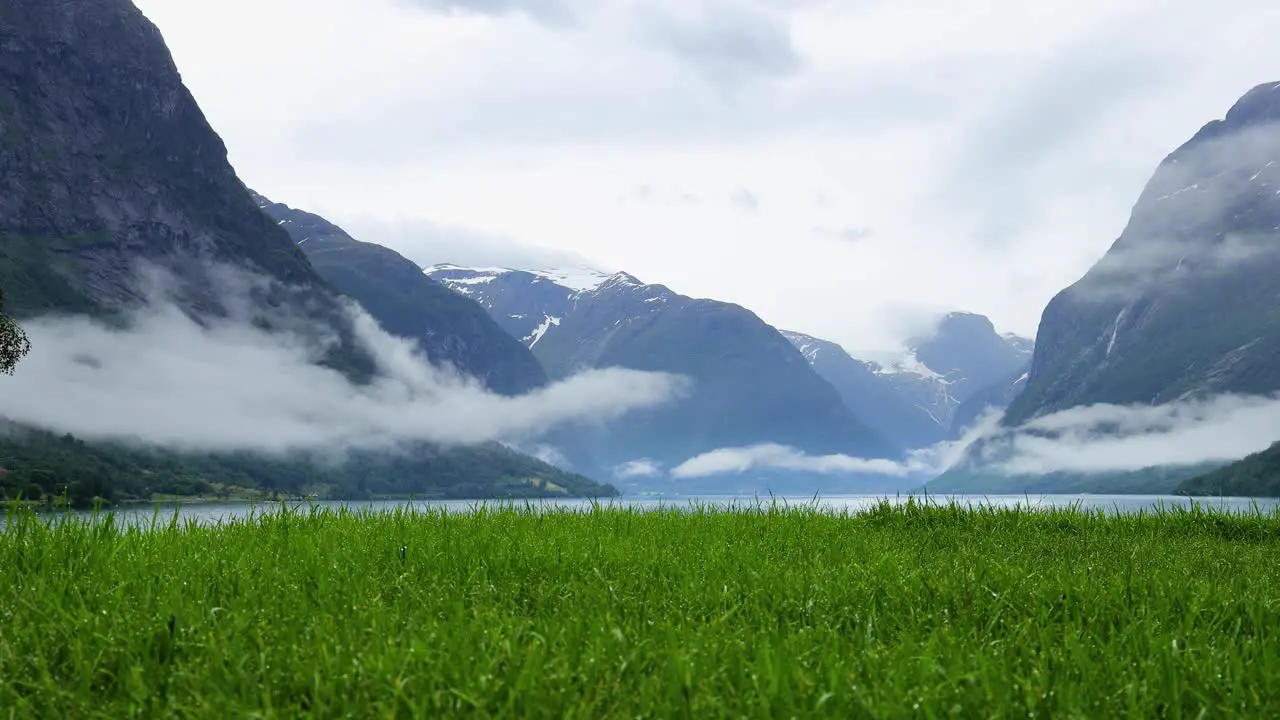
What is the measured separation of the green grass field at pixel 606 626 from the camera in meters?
4.11

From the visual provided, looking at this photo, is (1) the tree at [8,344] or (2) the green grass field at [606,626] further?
(1) the tree at [8,344]

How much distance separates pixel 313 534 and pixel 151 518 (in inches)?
79.4

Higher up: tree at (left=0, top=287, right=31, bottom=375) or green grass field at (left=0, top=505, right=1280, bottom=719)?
tree at (left=0, top=287, right=31, bottom=375)

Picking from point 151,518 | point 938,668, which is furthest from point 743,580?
point 151,518

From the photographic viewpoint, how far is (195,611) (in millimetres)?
5277

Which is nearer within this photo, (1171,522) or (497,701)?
(497,701)

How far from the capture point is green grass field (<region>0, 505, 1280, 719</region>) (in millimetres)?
4109

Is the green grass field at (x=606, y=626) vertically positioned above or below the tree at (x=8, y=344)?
below

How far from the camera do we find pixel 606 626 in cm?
528

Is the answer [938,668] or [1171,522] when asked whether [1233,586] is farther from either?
[1171,522]

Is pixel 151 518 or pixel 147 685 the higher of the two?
pixel 151 518

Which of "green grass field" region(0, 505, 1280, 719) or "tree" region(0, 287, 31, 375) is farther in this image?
"tree" region(0, 287, 31, 375)

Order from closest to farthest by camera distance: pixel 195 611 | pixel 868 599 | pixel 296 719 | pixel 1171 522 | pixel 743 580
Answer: pixel 296 719
pixel 195 611
pixel 868 599
pixel 743 580
pixel 1171 522

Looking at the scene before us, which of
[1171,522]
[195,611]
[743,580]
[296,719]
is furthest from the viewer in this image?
[1171,522]
